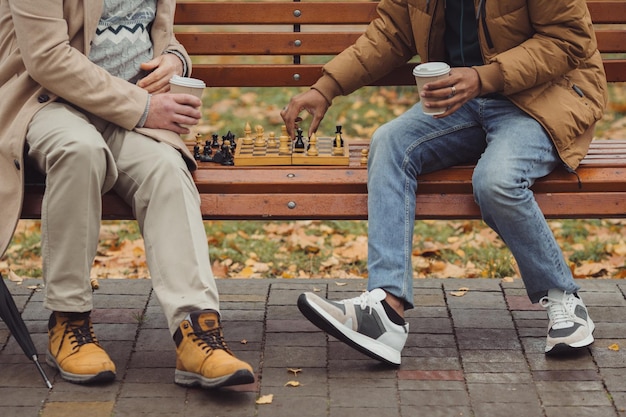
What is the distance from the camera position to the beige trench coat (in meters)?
3.67

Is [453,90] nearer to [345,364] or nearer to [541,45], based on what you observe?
[541,45]

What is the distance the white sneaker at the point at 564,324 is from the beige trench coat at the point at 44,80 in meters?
1.47

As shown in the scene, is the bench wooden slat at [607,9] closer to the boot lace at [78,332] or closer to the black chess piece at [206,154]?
the black chess piece at [206,154]

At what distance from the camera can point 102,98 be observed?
3.71m

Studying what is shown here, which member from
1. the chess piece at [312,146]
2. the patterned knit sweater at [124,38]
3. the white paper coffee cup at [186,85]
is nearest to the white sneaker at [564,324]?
the chess piece at [312,146]

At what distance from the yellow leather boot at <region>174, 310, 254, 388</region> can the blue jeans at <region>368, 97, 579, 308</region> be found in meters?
0.60

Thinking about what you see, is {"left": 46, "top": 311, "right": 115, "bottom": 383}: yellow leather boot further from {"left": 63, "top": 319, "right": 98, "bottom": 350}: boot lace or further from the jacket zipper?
the jacket zipper

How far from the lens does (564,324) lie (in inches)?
153

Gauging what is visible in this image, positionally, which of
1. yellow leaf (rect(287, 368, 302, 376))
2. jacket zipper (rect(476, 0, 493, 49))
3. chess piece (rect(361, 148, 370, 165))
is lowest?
yellow leaf (rect(287, 368, 302, 376))

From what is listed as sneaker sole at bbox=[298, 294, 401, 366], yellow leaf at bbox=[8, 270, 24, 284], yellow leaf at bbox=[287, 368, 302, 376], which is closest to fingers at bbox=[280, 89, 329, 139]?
sneaker sole at bbox=[298, 294, 401, 366]

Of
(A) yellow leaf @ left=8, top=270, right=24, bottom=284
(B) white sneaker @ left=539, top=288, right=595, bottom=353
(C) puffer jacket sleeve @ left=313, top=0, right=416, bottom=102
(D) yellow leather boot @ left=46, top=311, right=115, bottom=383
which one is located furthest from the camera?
(A) yellow leaf @ left=8, top=270, right=24, bottom=284

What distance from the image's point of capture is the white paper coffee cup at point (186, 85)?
3781 mm

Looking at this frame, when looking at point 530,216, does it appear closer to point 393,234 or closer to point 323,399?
point 393,234

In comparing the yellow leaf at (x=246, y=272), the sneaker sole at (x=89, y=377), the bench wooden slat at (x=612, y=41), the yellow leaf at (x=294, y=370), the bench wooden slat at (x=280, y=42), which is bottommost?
the yellow leaf at (x=246, y=272)
